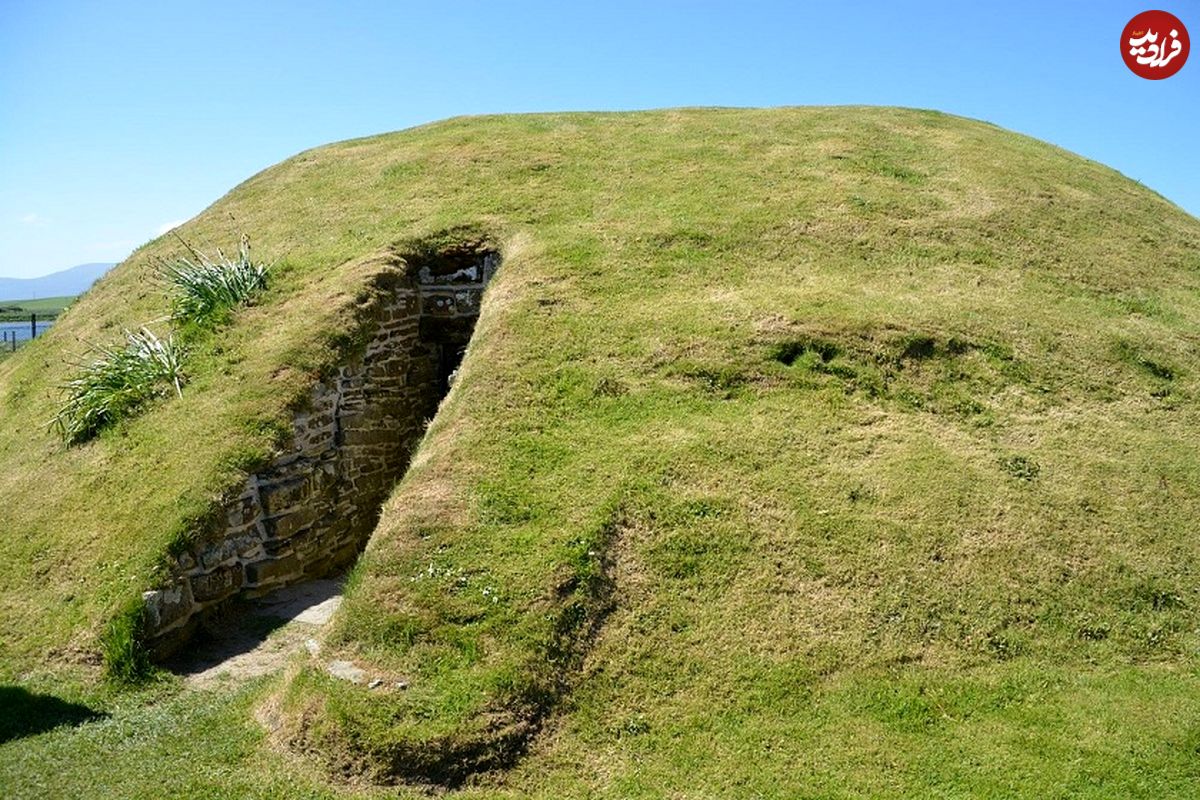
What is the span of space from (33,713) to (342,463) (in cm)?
456

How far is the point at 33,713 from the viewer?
25.8 feet

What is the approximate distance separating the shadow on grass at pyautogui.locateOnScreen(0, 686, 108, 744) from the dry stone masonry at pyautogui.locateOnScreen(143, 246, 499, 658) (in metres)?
1.00

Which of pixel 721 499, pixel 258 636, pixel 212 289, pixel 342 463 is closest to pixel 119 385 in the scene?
pixel 212 289

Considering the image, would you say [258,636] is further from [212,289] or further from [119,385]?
[212,289]

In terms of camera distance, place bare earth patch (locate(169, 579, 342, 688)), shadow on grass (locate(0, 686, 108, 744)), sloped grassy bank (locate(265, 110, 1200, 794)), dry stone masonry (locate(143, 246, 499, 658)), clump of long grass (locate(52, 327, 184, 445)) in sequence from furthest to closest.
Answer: clump of long grass (locate(52, 327, 184, 445)) → dry stone masonry (locate(143, 246, 499, 658)) → bare earth patch (locate(169, 579, 342, 688)) → shadow on grass (locate(0, 686, 108, 744)) → sloped grassy bank (locate(265, 110, 1200, 794))

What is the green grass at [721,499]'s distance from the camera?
706 centimetres

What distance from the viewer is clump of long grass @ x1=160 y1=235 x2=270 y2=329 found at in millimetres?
13180

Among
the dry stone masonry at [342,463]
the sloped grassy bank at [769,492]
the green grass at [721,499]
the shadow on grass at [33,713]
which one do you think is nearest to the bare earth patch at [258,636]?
the dry stone masonry at [342,463]

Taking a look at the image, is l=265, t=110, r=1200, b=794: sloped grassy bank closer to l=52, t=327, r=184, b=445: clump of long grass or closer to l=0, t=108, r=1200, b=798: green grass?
l=0, t=108, r=1200, b=798: green grass

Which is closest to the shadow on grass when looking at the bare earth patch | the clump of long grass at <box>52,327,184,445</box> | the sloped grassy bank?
the bare earth patch

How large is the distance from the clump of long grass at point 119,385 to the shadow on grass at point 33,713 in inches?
179

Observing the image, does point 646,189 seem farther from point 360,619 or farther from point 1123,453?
point 360,619

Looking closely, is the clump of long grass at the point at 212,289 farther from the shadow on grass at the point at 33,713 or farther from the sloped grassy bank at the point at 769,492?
the shadow on grass at the point at 33,713

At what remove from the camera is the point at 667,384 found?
10695 mm
